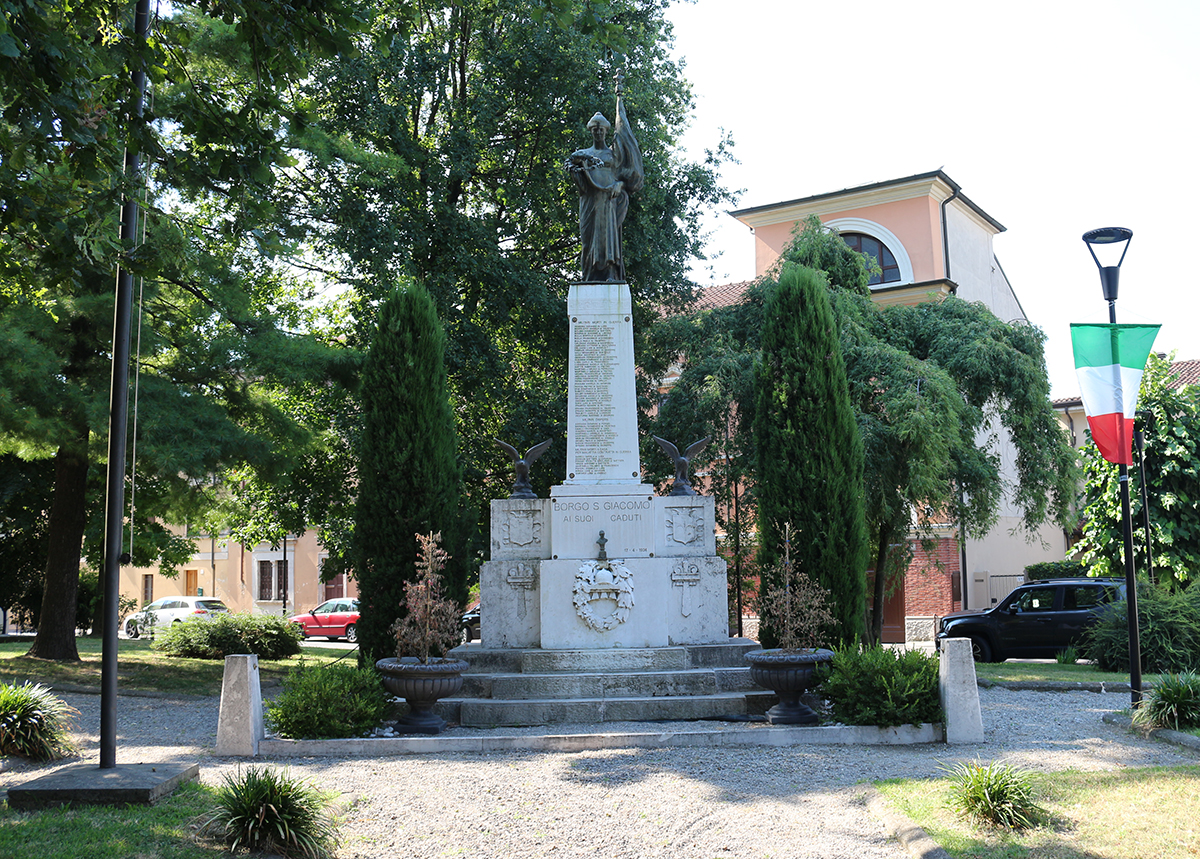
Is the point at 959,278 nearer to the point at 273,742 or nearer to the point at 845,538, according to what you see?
the point at 845,538

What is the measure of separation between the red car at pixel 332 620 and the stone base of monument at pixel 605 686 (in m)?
22.7

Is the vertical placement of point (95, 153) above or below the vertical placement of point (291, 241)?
below

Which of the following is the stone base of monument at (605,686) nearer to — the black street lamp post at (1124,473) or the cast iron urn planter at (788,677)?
the cast iron urn planter at (788,677)

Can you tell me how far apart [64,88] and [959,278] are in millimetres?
27780

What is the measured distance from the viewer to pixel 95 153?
6.61 m

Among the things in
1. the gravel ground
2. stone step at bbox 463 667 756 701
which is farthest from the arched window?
stone step at bbox 463 667 756 701

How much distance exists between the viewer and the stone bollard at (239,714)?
836cm

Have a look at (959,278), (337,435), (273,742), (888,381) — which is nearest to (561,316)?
(337,435)

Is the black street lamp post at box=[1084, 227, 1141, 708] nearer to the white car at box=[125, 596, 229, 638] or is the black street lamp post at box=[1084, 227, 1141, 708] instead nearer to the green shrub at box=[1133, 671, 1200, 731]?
the green shrub at box=[1133, 671, 1200, 731]

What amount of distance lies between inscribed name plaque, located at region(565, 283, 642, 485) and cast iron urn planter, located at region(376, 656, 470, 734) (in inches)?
133

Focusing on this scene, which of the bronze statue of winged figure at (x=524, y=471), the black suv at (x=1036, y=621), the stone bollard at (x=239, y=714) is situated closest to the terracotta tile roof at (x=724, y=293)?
the black suv at (x=1036, y=621)

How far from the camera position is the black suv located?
17188 millimetres

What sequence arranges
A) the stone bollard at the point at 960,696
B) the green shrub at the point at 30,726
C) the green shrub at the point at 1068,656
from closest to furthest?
1. the green shrub at the point at 30,726
2. the stone bollard at the point at 960,696
3. the green shrub at the point at 1068,656

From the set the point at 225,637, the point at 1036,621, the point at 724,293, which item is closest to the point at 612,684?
the point at 1036,621
